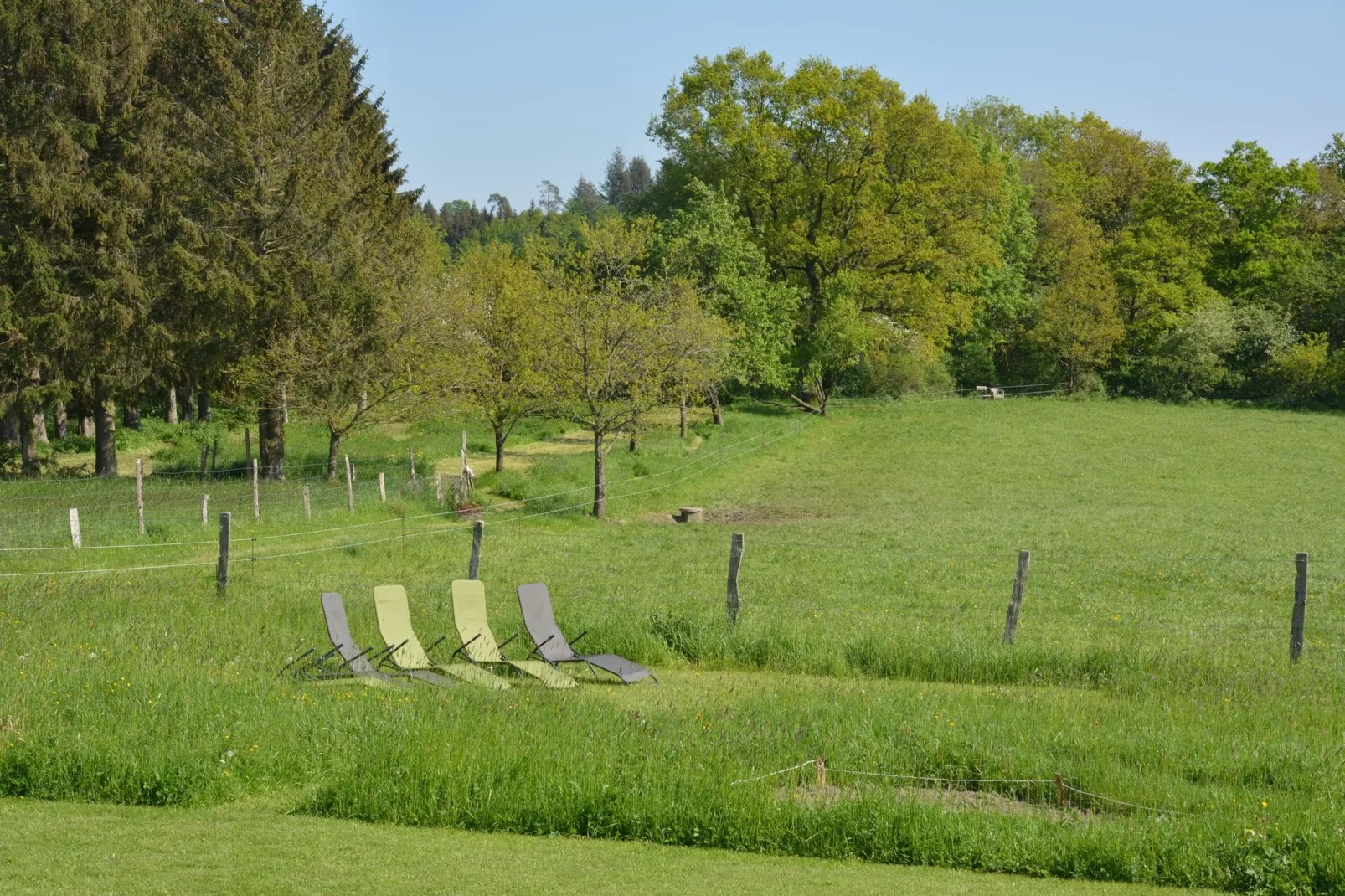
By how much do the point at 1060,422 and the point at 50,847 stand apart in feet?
150

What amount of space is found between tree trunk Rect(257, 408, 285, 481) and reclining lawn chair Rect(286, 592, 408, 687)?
1923cm

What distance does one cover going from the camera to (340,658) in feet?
41.4

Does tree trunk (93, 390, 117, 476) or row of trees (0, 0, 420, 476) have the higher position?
row of trees (0, 0, 420, 476)

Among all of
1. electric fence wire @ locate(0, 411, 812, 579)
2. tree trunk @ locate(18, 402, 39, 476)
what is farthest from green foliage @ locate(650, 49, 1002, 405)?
tree trunk @ locate(18, 402, 39, 476)

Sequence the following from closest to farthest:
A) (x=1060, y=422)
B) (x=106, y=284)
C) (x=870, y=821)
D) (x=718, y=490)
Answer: (x=870, y=821) → (x=106, y=284) → (x=718, y=490) → (x=1060, y=422)

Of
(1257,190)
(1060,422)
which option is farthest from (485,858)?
(1257,190)

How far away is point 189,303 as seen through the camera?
31625 millimetres

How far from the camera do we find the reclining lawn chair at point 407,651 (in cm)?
1248

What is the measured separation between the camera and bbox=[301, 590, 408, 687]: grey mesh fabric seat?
12.3 meters

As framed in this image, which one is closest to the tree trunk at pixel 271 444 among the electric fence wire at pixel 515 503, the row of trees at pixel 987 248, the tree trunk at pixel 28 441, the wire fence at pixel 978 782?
the tree trunk at pixel 28 441

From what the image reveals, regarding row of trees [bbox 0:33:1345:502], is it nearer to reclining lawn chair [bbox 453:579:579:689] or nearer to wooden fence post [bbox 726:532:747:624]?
wooden fence post [bbox 726:532:747:624]

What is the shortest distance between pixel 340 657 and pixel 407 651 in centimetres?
83

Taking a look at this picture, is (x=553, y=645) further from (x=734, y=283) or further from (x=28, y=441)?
(x=734, y=283)

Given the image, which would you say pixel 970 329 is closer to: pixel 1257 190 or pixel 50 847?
pixel 1257 190
